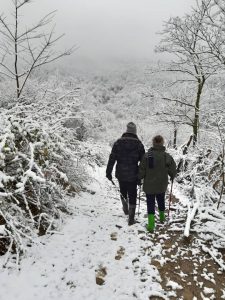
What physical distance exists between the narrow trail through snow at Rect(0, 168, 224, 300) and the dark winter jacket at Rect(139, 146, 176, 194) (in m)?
0.85

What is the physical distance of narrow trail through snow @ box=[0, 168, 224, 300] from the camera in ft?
14.8

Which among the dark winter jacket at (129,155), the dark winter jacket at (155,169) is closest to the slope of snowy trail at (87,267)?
the dark winter jacket at (155,169)

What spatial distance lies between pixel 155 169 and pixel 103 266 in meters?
2.13

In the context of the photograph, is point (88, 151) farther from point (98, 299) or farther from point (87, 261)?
point (98, 299)

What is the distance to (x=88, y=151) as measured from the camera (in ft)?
26.0

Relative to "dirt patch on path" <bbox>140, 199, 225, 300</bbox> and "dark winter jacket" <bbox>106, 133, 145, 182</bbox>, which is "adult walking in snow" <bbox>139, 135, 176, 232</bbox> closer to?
"dark winter jacket" <bbox>106, 133, 145, 182</bbox>

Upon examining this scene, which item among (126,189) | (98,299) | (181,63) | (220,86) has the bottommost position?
(98,299)

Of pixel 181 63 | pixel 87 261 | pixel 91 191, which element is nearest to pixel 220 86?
pixel 181 63

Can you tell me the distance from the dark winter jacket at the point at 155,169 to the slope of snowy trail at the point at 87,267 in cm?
87

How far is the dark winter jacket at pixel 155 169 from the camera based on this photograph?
6.36 m

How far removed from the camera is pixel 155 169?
251 inches

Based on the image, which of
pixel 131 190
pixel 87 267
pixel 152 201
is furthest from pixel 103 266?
pixel 131 190

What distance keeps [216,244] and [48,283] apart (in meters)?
2.96

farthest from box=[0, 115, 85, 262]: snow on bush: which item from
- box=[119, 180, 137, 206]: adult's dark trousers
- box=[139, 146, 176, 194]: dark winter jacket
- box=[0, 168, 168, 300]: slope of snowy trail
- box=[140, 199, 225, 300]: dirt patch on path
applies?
box=[140, 199, 225, 300]: dirt patch on path
